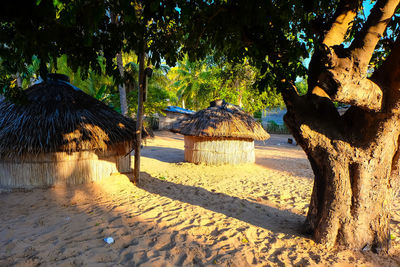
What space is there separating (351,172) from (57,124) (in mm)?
5776

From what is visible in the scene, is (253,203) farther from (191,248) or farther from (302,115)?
(302,115)

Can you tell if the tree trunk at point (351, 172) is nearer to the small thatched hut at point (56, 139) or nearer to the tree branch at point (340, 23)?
the tree branch at point (340, 23)

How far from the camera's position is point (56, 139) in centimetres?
513

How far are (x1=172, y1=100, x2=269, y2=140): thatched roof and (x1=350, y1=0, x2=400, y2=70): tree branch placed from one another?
19.0 ft

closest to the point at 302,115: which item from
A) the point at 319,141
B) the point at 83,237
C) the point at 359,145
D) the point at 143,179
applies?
the point at 319,141

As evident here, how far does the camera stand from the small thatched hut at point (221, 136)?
27.7ft

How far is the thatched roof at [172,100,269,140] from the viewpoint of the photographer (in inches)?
329


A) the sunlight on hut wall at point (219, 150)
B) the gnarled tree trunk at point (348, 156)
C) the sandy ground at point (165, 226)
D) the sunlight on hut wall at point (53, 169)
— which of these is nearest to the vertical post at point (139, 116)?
the sandy ground at point (165, 226)

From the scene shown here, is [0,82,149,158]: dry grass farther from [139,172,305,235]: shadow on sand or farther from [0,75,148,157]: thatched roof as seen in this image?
[139,172,305,235]: shadow on sand

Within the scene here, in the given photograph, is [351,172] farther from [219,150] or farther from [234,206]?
[219,150]

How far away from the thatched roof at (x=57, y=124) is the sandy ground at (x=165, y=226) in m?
1.08

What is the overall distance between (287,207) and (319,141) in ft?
7.90

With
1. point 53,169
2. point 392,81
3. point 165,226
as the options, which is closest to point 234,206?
point 165,226

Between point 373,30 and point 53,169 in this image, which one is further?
point 53,169
